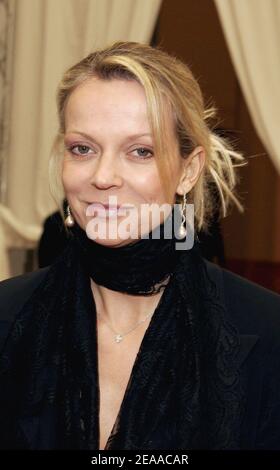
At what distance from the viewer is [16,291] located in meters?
1.84

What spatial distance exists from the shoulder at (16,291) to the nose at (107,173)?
A: 0.37m

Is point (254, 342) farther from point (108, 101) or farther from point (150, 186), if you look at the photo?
point (108, 101)

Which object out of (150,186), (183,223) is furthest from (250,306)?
(150,186)

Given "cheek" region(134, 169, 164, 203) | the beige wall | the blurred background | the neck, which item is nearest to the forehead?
"cheek" region(134, 169, 164, 203)

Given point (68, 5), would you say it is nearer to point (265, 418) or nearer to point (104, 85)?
point (104, 85)

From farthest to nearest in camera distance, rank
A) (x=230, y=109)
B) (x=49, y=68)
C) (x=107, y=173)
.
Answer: (x=230, y=109)
(x=49, y=68)
(x=107, y=173)

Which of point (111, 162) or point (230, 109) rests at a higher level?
point (230, 109)

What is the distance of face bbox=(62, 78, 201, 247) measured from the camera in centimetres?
158

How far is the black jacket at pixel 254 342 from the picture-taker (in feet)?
5.32

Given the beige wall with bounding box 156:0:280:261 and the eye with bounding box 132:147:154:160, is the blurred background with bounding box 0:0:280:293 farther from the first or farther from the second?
A: the eye with bounding box 132:147:154:160

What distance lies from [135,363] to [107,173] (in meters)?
0.39

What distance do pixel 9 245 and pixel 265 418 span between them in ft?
9.31

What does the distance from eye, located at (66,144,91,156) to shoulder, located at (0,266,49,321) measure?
35 cm

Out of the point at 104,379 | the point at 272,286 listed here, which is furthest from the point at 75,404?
the point at 272,286
